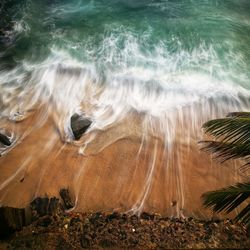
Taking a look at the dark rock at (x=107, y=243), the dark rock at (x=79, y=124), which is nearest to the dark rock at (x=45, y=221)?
the dark rock at (x=107, y=243)

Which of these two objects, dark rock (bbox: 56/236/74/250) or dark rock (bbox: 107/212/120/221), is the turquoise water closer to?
dark rock (bbox: 107/212/120/221)

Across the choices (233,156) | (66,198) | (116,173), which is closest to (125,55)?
(116,173)

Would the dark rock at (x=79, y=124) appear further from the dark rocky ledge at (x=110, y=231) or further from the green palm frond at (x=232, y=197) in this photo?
the green palm frond at (x=232, y=197)

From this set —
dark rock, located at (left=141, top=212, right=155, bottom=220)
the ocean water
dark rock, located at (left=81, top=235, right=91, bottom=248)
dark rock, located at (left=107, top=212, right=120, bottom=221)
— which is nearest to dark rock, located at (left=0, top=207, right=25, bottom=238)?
dark rock, located at (left=81, top=235, right=91, bottom=248)

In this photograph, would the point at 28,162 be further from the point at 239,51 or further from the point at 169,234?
the point at 239,51

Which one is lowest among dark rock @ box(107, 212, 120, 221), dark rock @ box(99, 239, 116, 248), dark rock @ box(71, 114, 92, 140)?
dark rock @ box(99, 239, 116, 248)

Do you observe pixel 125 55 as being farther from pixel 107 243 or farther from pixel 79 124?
pixel 107 243

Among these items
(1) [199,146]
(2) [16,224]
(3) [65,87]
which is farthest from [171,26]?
(2) [16,224]
